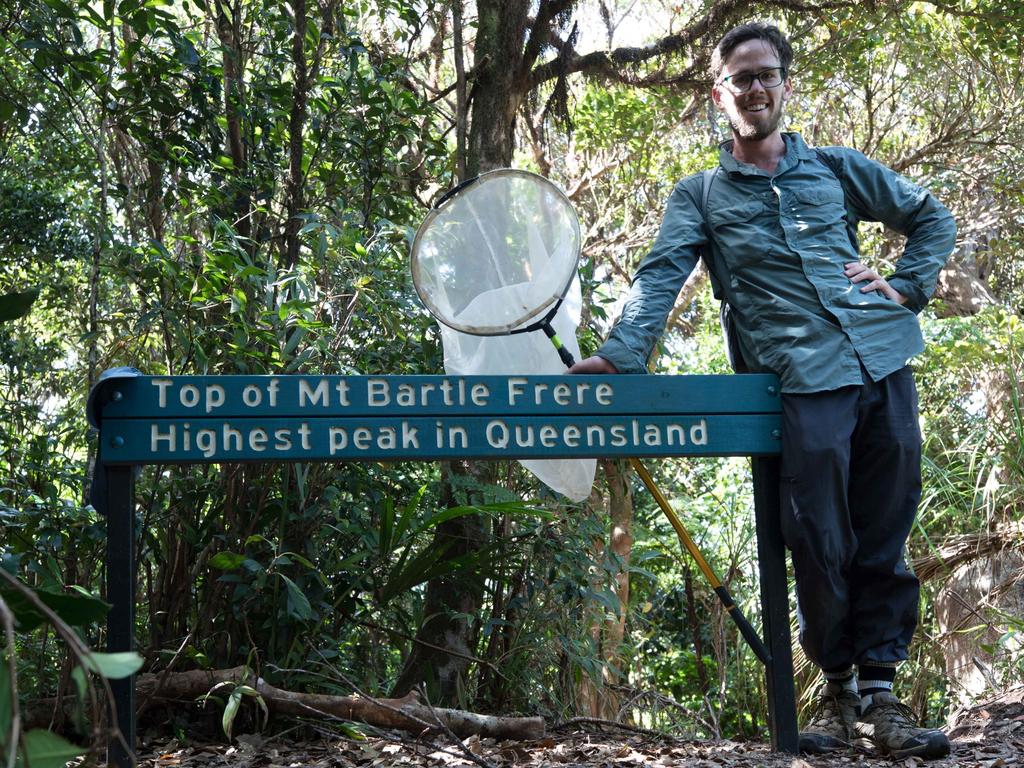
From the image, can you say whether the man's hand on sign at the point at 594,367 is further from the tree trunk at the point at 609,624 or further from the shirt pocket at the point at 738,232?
the tree trunk at the point at 609,624

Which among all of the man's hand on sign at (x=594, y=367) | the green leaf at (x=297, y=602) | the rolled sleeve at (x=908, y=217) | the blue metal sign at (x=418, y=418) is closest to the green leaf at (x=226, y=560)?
the green leaf at (x=297, y=602)

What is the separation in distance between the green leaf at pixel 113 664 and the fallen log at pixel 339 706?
7.42 ft

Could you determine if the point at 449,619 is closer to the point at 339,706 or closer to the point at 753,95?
the point at 339,706

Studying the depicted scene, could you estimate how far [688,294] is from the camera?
9242mm

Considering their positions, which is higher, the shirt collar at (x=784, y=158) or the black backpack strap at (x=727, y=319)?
the shirt collar at (x=784, y=158)

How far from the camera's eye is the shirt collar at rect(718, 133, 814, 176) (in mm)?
3044

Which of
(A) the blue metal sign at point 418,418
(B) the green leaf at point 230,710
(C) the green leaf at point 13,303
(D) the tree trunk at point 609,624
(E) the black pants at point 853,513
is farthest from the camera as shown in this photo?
(D) the tree trunk at point 609,624

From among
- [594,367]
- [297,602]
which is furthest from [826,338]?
[297,602]

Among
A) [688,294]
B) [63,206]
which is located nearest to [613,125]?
[688,294]

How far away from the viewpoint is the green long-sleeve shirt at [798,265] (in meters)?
2.86

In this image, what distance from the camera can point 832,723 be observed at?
9.97 ft

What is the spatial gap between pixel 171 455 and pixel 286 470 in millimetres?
908

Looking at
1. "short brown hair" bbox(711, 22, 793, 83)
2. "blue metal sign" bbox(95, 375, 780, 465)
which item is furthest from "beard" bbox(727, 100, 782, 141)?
"blue metal sign" bbox(95, 375, 780, 465)

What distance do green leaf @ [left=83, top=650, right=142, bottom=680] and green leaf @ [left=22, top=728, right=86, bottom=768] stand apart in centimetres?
6
